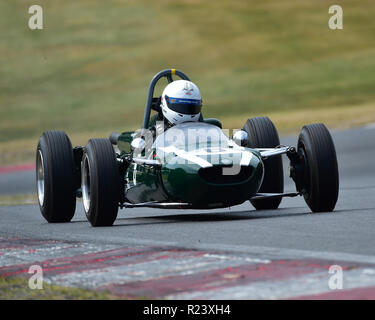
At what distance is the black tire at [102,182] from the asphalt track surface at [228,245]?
0.59 ft

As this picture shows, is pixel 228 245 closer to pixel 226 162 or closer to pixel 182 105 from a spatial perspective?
pixel 226 162

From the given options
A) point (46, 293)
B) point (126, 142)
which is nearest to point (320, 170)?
point (126, 142)

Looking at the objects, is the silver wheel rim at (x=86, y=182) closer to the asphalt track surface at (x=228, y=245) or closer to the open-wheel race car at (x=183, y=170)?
the open-wheel race car at (x=183, y=170)

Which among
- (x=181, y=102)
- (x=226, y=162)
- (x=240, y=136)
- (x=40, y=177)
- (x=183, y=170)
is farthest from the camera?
(x=40, y=177)

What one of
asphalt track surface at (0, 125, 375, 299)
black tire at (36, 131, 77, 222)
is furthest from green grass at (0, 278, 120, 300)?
black tire at (36, 131, 77, 222)

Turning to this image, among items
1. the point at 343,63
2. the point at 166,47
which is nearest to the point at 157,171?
the point at 343,63

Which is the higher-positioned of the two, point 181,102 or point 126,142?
point 181,102

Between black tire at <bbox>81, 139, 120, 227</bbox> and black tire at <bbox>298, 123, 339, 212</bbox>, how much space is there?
2.27m

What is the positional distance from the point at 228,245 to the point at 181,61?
53607 mm

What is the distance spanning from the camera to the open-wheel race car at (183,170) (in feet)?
34.3

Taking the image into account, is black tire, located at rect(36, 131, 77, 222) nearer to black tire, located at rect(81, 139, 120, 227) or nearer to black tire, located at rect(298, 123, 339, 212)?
black tire, located at rect(81, 139, 120, 227)

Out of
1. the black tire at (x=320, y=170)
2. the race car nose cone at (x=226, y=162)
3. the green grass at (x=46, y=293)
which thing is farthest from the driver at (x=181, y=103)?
the green grass at (x=46, y=293)

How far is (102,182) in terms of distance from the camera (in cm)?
1070

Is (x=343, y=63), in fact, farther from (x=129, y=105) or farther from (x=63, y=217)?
(x=63, y=217)
